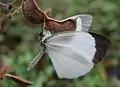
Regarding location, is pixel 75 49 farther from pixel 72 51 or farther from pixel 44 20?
pixel 44 20

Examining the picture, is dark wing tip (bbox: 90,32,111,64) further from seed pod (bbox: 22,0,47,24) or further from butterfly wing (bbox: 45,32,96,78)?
seed pod (bbox: 22,0,47,24)

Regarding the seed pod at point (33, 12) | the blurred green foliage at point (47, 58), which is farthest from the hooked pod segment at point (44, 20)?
the blurred green foliage at point (47, 58)

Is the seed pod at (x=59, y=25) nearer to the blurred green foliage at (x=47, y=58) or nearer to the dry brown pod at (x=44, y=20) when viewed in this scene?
the dry brown pod at (x=44, y=20)

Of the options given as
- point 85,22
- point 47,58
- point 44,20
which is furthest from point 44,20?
point 47,58

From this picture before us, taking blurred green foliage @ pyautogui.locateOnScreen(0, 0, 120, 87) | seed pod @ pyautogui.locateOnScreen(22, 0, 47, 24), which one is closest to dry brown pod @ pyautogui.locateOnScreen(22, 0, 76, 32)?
seed pod @ pyautogui.locateOnScreen(22, 0, 47, 24)

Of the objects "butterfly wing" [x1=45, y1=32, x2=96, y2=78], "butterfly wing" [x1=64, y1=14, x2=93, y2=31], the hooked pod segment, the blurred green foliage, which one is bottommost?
the blurred green foliage

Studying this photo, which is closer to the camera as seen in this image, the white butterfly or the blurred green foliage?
the white butterfly
